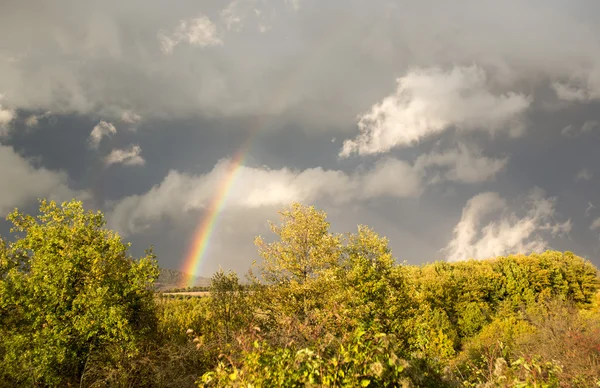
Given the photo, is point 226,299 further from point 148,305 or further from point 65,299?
point 65,299

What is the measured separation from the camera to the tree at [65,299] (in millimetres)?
21734

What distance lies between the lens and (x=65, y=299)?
954 inches

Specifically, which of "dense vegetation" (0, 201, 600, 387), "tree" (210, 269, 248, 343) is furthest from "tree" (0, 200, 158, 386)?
"tree" (210, 269, 248, 343)

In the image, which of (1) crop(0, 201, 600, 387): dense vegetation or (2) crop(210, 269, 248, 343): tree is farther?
(2) crop(210, 269, 248, 343): tree

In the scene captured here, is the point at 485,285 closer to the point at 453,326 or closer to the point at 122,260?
the point at 453,326

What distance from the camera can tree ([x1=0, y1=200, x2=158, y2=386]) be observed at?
→ 21734 mm

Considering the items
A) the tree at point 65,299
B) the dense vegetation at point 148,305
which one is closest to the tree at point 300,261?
the dense vegetation at point 148,305

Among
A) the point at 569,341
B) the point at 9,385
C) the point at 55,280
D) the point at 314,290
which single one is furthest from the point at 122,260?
the point at 569,341

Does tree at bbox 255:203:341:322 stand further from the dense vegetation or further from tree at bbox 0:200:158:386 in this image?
tree at bbox 0:200:158:386

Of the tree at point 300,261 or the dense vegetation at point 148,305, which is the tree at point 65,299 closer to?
the dense vegetation at point 148,305

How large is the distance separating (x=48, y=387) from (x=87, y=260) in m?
8.79

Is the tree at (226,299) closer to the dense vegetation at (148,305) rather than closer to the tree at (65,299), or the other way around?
the dense vegetation at (148,305)

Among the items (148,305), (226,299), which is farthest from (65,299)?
(226,299)

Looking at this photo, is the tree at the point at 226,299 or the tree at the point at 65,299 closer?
the tree at the point at 65,299
